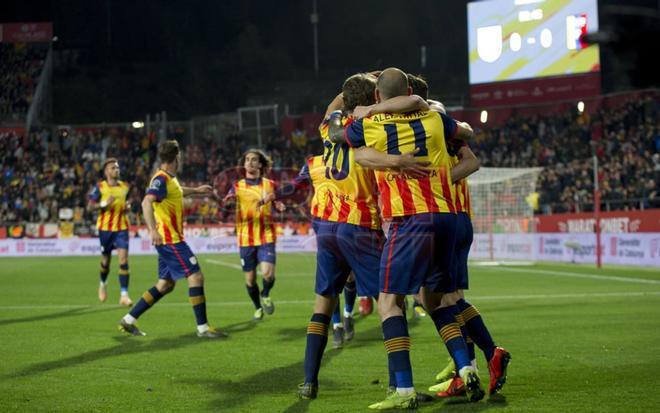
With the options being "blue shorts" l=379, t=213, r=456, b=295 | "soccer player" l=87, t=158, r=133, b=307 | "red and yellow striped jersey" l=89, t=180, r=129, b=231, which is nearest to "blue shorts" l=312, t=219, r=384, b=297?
"blue shorts" l=379, t=213, r=456, b=295

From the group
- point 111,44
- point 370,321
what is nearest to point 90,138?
point 111,44

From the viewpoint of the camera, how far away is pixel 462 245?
7.04 meters

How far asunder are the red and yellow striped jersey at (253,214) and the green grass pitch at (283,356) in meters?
1.23

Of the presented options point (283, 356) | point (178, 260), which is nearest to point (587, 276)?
point (178, 260)

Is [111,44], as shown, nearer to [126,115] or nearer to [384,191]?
[126,115]

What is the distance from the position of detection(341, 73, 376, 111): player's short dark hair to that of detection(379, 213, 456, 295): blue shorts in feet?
3.86

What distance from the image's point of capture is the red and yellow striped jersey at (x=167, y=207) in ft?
37.6

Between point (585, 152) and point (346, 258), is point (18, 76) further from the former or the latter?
point (346, 258)

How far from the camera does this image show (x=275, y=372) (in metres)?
8.47

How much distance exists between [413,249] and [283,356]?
355 centimetres

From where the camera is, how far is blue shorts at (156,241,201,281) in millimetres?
11453

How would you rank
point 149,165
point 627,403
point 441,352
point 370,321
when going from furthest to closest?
point 149,165 → point 370,321 → point 441,352 → point 627,403

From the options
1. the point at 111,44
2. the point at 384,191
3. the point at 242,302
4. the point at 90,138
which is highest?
the point at 111,44

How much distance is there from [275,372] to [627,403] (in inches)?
129
